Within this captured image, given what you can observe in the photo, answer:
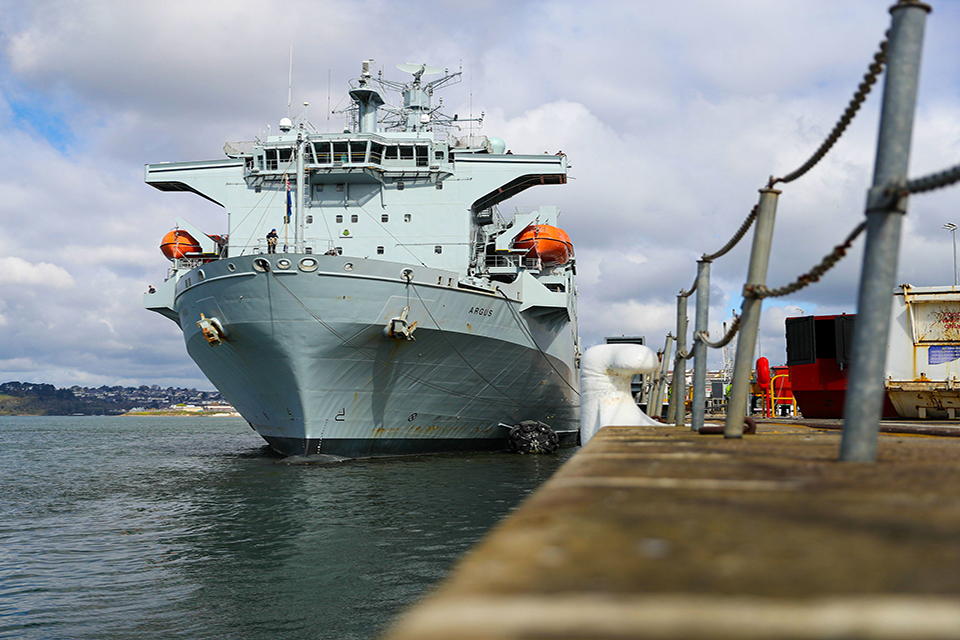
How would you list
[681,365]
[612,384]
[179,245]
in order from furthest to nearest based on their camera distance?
[179,245], [612,384], [681,365]

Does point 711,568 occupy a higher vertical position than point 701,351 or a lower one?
lower

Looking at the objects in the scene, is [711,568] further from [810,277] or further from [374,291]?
[374,291]

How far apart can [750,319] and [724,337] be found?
36.2 inches

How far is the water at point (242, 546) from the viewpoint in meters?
7.02

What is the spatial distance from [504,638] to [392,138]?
23.8 meters

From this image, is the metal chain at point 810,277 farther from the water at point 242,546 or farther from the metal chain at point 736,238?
the water at point 242,546

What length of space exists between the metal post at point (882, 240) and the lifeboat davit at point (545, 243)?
20.4 metres

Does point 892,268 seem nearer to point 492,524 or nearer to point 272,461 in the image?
point 492,524

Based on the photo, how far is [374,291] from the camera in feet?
58.4

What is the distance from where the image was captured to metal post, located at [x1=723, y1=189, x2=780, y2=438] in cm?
420

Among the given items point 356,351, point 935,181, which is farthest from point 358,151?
point 935,181

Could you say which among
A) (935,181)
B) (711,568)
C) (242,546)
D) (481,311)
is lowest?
(242,546)

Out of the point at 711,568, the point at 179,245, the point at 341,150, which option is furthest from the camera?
the point at 179,245

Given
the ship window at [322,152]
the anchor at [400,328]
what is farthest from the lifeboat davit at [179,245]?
the anchor at [400,328]
